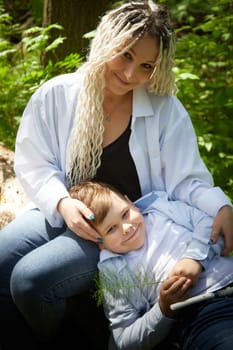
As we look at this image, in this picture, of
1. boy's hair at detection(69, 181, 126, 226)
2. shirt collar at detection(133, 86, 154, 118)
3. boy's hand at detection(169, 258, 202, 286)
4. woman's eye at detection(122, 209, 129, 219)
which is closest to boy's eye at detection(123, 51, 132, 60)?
shirt collar at detection(133, 86, 154, 118)

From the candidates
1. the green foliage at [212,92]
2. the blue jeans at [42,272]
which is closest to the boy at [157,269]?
the blue jeans at [42,272]

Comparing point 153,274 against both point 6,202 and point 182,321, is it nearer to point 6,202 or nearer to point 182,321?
point 182,321

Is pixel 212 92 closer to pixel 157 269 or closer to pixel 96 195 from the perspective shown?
pixel 96 195

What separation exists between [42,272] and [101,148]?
67 centimetres

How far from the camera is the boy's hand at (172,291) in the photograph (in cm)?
215

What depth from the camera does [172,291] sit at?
2162 millimetres

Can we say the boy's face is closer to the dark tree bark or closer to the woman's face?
the woman's face

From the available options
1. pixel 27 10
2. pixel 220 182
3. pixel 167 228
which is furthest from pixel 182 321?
pixel 27 10

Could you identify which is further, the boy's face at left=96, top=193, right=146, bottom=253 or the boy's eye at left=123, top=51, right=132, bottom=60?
the boy's eye at left=123, top=51, right=132, bottom=60

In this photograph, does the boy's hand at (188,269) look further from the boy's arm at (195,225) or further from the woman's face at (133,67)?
the woman's face at (133,67)

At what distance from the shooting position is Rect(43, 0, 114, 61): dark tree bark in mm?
4727

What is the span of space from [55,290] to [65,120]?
803 mm

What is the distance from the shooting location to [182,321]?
2.20 metres

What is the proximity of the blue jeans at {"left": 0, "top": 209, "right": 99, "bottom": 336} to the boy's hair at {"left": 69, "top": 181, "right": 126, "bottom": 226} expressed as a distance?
155 millimetres
